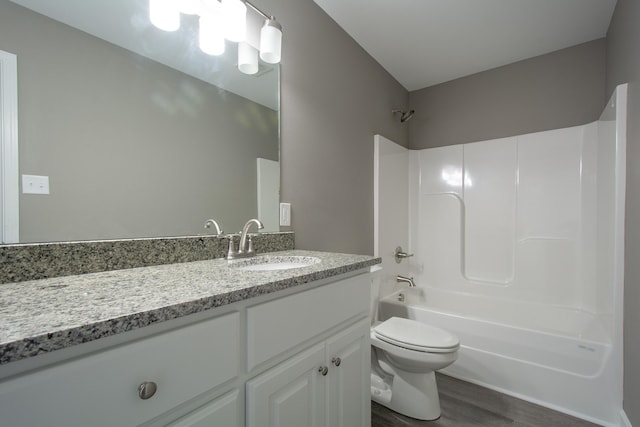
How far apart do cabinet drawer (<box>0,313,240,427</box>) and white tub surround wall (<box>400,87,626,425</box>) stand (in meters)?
1.90

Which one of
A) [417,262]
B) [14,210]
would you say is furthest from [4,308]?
[417,262]

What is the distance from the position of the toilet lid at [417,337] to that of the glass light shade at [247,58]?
1.62 meters

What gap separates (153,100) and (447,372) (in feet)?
7.96

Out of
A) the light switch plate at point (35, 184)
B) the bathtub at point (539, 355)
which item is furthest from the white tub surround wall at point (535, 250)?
the light switch plate at point (35, 184)

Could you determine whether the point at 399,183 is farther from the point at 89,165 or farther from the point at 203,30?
the point at 89,165

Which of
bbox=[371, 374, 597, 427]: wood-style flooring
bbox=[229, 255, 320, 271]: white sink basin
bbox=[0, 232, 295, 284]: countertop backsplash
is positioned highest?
bbox=[0, 232, 295, 284]: countertop backsplash

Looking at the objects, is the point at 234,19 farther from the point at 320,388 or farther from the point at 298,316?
the point at 320,388

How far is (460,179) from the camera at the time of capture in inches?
104

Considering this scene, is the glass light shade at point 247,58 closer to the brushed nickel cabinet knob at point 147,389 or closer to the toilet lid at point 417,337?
the brushed nickel cabinet knob at point 147,389

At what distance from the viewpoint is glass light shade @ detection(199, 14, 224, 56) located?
3.98ft

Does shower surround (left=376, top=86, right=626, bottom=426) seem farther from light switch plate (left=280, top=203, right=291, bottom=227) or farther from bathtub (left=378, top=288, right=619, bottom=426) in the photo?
light switch plate (left=280, top=203, right=291, bottom=227)

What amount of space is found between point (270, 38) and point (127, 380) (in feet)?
4.70

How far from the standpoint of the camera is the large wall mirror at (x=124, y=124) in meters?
0.79

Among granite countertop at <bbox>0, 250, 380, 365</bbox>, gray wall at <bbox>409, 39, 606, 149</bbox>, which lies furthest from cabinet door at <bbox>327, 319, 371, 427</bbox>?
gray wall at <bbox>409, 39, 606, 149</bbox>
